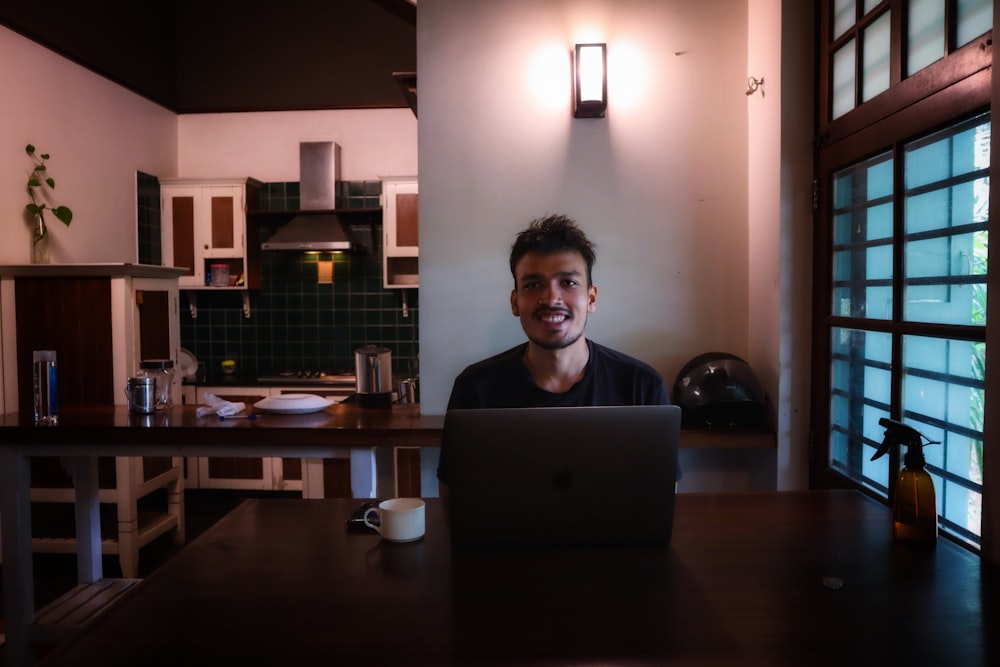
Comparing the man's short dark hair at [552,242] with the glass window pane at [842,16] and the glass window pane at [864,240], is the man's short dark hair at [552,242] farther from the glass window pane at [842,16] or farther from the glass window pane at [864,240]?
the glass window pane at [842,16]

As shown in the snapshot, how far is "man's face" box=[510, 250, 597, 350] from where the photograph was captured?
2.54m

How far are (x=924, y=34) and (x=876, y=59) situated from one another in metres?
0.26

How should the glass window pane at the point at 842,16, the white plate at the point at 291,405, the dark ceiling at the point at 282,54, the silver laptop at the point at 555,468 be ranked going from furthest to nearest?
the dark ceiling at the point at 282,54, the white plate at the point at 291,405, the glass window pane at the point at 842,16, the silver laptop at the point at 555,468

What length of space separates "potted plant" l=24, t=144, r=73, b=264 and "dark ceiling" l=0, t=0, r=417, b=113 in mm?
1605

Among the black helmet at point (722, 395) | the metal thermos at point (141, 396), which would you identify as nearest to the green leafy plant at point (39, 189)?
the metal thermos at point (141, 396)

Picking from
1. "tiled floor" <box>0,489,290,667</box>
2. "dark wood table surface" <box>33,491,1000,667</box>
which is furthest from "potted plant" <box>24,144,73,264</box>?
"dark wood table surface" <box>33,491,1000,667</box>

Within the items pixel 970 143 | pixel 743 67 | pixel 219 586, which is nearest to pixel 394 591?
pixel 219 586

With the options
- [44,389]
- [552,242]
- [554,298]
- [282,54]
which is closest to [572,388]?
[554,298]

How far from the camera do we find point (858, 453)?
2.30m

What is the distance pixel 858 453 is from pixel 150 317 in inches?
145

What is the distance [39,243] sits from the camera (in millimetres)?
4234

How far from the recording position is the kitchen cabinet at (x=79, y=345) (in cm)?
400

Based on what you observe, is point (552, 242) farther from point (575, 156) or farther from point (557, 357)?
point (575, 156)

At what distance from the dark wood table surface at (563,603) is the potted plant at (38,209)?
3.40 meters
